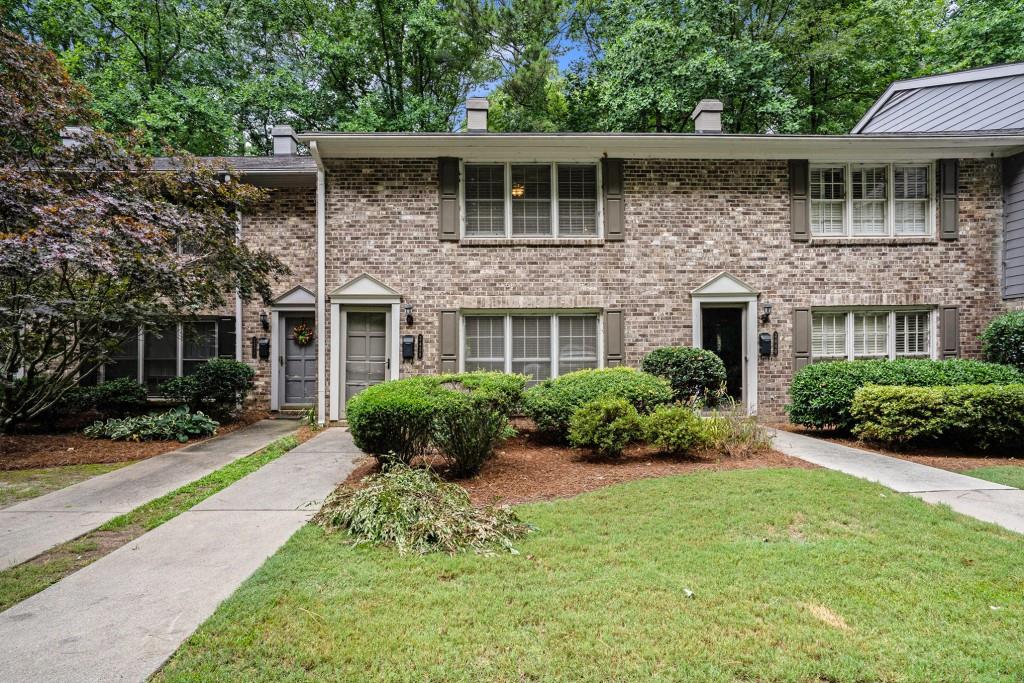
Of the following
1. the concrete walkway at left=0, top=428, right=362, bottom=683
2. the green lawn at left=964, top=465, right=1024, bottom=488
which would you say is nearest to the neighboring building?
the green lawn at left=964, top=465, right=1024, bottom=488

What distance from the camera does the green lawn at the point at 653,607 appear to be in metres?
2.24

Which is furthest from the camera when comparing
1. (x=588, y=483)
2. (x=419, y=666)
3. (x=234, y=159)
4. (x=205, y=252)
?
(x=234, y=159)

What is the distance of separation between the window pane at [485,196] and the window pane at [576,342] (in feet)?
7.10

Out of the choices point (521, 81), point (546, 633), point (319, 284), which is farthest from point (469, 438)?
point (521, 81)

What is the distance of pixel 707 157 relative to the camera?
9297mm

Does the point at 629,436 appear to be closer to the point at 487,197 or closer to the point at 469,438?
the point at 469,438

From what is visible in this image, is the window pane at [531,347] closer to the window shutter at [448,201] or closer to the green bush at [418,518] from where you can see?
the window shutter at [448,201]

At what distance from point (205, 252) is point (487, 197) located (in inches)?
187

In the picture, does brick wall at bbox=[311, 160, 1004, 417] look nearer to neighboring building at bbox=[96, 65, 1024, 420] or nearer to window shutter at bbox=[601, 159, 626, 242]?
neighboring building at bbox=[96, 65, 1024, 420]

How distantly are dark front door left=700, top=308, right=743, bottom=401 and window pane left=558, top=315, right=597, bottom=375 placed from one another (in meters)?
2.09

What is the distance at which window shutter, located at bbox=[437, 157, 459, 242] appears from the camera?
30.0 ft

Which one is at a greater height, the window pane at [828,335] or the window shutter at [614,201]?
the window shutter at [614,201]

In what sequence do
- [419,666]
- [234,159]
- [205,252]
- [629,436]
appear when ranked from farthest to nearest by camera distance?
[234,159] < [205,252] < [629,436] < [419,666]

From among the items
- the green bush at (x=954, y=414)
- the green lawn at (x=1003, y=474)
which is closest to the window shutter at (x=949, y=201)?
the green bush at (x=954, y=414)
